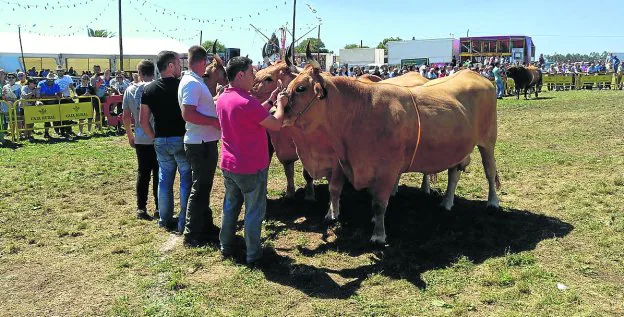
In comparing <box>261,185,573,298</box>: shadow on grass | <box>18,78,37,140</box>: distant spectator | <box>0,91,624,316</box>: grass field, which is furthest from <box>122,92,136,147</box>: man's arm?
<box>18,78,37,140</box>: distant spectator

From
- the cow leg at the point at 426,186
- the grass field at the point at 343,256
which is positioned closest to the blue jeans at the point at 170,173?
the grass field at the point at 343,256

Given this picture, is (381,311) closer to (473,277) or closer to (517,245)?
(473,277)

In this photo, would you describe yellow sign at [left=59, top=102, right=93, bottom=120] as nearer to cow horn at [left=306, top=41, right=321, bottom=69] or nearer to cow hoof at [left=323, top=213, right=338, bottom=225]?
cow hoof at [left=323, top=213, right=338, bottom=225]

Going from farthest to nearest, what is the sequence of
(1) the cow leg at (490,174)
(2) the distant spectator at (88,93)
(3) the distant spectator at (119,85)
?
1. (3) the distant spectator at (119,85)
2. (2) the distant spectator at (88,93)
3. (1) the cow leg at (490,174)

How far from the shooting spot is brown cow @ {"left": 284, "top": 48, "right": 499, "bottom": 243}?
5.35m

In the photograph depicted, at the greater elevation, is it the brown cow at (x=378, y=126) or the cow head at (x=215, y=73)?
the cow head at (x=215, y=73)

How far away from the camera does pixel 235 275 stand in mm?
4992

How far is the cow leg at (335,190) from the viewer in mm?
Result: 6379

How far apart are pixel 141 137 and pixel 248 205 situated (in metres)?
2.35

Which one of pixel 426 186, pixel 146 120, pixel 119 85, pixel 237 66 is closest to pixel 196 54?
pixel 237 66

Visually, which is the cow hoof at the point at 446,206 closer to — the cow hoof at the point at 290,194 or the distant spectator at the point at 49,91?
the cow hoof at the point at 290,194

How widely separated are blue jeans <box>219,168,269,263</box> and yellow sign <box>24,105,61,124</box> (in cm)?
1137

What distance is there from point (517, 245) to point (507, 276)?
3.33 ft

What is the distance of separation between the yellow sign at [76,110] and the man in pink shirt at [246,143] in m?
11.7
